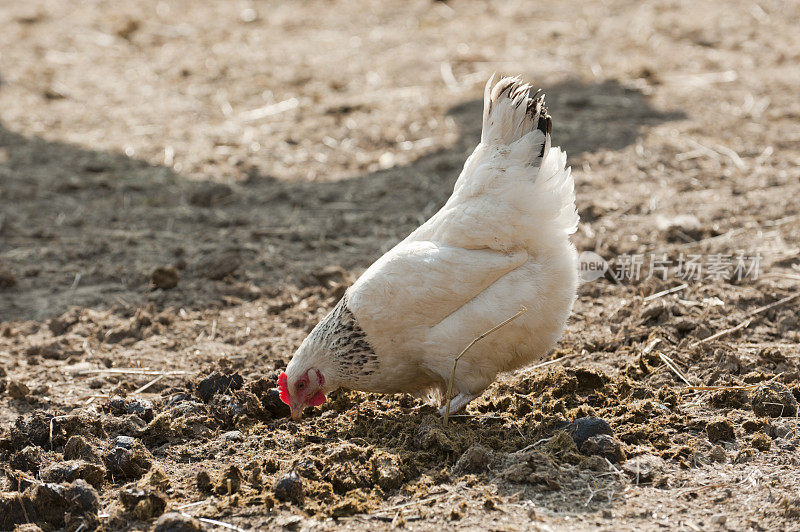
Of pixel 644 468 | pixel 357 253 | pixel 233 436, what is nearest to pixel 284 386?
pixel 233 436

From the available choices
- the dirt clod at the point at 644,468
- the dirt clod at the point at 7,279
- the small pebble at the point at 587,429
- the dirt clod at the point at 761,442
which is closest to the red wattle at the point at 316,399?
the small pebble at the point at 587,429

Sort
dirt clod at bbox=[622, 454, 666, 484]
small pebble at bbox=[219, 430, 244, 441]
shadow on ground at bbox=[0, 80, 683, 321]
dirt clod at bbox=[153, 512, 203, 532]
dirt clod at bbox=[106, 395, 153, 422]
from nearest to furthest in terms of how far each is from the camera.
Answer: dirt clod at bbox=[153, 512, 203, 532]
dirt clod at bbox=[622, 454, 666, 484]
small pebble at bbox=[219, 430, 244, 441]
dirt clod at bbox=[106, 395, 153, 422]
shadow on ground at bbox=[0, 80, 683, 321]

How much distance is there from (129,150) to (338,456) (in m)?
5.76

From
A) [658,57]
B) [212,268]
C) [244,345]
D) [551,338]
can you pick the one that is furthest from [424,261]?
[658,57]

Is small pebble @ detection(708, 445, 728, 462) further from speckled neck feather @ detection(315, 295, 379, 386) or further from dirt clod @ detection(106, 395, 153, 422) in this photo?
dirt clod @ detection(106, 395, 153, 422)

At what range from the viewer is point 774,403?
3.86m

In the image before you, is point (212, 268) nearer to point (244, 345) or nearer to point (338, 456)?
point (244, 345)

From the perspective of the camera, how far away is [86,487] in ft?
11.1

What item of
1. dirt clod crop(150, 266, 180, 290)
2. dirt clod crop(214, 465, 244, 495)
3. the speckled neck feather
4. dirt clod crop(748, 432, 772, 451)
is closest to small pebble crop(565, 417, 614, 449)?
dirt clod crop(748, 432, 772, 451)

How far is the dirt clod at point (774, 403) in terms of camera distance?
3852 millimetres

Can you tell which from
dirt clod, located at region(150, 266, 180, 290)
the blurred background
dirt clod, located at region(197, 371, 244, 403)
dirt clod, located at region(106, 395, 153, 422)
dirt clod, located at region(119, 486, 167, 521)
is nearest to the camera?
dirt clod, located at region(119, 486, 167, 521)

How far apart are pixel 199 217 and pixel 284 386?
11.0 feet

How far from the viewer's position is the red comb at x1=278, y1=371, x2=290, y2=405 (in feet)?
13.2

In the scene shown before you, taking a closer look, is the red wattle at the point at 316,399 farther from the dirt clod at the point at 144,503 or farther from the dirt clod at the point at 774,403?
the dirt clod at the point at 774,403
